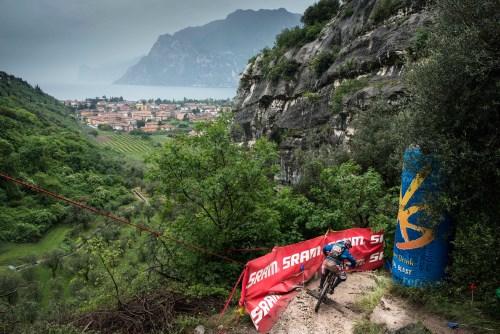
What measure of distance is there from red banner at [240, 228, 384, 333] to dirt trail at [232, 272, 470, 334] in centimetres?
25

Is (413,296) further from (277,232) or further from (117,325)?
(117,325)

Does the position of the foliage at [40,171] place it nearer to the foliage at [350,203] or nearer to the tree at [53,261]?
the tree at [53,261]

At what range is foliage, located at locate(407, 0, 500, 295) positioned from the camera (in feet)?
20.2

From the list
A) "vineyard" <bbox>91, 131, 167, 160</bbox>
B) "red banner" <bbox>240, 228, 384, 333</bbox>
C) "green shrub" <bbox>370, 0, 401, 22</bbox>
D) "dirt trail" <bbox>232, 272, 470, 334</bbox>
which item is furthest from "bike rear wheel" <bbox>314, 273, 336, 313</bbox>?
"vineyard" <bbox>91, 131, 167, 160</bbox>

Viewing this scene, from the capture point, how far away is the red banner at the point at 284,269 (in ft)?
23.8

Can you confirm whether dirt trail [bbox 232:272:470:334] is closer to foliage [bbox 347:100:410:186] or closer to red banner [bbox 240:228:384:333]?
red banner [bbox 240:228:384:333]

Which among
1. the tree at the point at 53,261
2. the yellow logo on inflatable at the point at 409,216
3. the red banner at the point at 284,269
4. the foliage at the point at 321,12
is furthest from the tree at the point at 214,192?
the foliage at the point at 321,12

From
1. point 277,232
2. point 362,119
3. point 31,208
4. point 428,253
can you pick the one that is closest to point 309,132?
point 362,119

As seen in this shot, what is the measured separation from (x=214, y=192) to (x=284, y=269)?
125 inches

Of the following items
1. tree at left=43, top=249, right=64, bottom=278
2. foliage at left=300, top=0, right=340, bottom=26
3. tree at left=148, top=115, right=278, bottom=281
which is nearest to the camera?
tree at left=148, top=115, right=278, bottom=281

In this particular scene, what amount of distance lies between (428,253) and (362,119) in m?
13.5

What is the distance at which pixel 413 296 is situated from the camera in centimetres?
695

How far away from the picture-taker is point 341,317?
23.2ft

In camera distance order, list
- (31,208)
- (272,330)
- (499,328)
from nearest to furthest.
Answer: (499,328), (272,330), (31,208)
